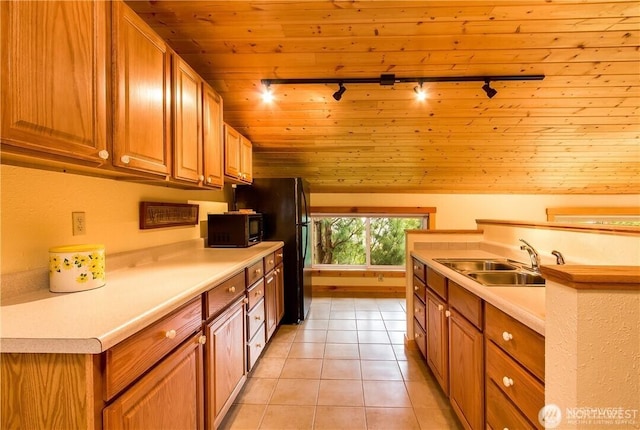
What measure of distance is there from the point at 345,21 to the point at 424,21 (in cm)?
49

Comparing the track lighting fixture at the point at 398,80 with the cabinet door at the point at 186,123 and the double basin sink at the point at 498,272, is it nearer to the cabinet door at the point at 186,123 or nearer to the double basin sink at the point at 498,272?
the cabinet door at the point at 186,123

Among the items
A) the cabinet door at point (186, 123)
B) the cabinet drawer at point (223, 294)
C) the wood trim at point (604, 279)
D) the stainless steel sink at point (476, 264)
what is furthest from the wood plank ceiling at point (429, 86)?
the wood trim at point (604, 279)

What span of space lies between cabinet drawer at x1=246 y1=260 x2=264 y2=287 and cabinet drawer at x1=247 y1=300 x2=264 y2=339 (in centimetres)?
22

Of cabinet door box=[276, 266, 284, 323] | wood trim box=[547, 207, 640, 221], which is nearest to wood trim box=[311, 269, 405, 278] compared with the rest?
cabinet door box=[276, 266, 284, 323]

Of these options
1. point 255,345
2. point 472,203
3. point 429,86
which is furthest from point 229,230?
point 472,203

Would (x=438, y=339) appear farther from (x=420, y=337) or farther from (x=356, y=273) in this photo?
(x=356, y=273)

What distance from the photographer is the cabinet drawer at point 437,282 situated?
188 centimetres

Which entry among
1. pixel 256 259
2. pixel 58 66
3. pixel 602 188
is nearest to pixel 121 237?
pixel 256 259

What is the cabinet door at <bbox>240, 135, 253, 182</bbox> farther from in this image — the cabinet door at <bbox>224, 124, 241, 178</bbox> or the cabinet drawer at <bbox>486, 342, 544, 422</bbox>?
the cabinet drawer at <bbox>486, 342, 544, 422</bbox>

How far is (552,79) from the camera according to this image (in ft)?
7.66

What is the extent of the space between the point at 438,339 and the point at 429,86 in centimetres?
194

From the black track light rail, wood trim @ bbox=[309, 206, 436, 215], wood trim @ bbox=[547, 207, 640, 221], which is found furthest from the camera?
wood trim @ bbox=[309, 206, 436, 215]

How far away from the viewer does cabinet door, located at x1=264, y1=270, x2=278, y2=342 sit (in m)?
2.58

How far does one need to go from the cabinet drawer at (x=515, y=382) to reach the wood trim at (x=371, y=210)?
3.15m
